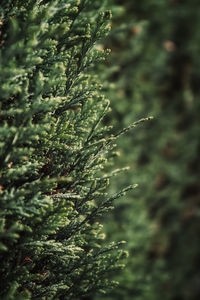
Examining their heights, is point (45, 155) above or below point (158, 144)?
below

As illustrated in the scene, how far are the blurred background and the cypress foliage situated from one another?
6.70 ft

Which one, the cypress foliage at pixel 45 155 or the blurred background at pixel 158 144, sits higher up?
the blurred background at pixel 158 144

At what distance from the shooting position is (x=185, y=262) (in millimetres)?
6492

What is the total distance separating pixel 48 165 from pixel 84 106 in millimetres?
476

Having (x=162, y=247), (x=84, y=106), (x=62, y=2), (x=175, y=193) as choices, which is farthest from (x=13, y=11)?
(x=162, y=247)

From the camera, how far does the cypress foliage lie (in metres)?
1.44

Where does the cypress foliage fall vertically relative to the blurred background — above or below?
below

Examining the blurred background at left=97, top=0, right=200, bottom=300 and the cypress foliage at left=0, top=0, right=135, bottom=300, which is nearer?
the cypress foliage at left=0, top=0, right=135, bottom=300

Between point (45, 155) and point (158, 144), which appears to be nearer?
point (45, 155)

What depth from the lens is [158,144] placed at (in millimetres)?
6059

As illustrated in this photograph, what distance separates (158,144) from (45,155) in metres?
4.55

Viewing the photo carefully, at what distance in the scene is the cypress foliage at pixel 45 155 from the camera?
1.44 metres

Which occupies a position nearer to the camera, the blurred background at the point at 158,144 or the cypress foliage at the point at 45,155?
the cypress foliage at the point at 45,155

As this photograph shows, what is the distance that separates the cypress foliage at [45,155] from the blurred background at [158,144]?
2043mm
